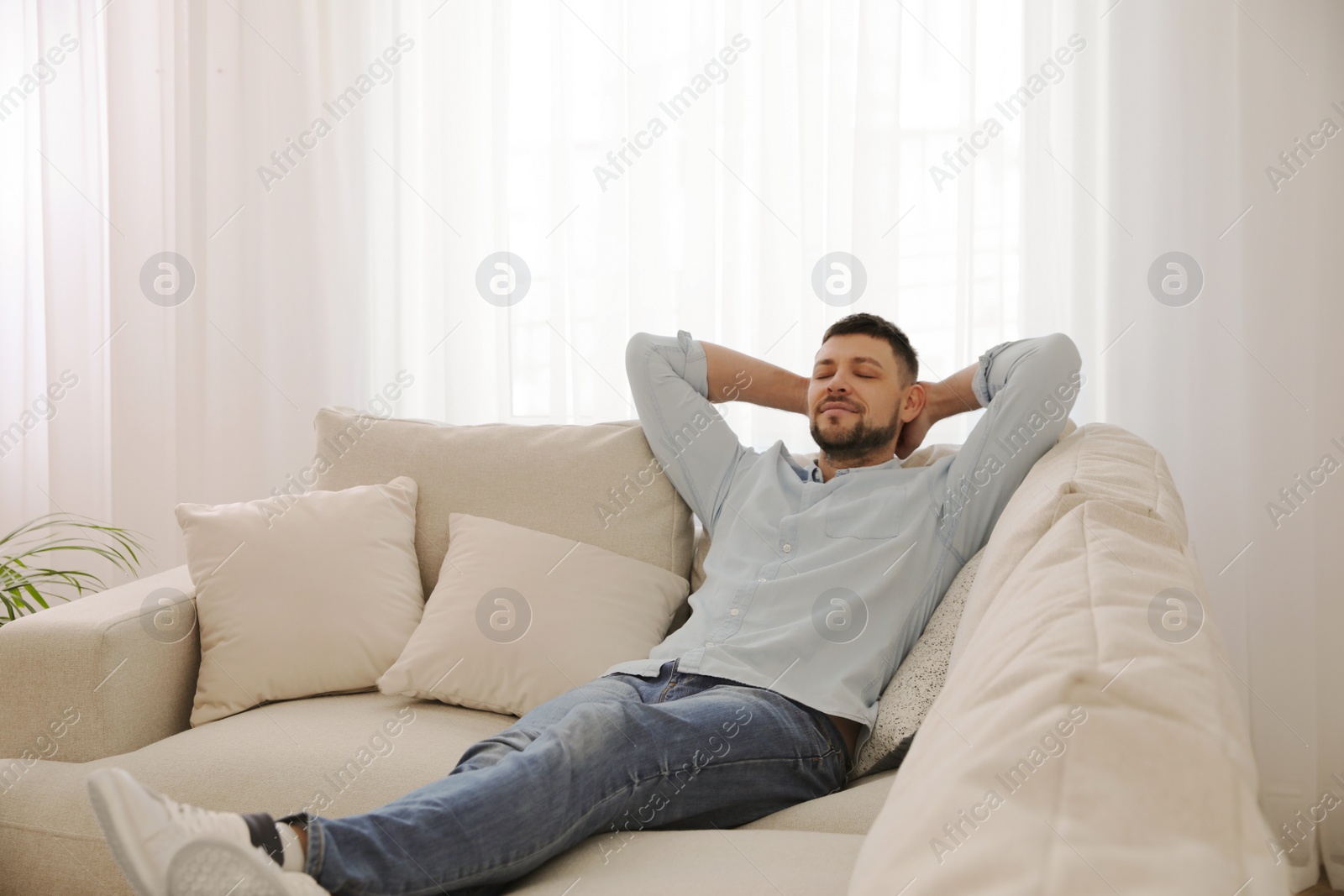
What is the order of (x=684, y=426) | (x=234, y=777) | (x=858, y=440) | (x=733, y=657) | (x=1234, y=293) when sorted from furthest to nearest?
(x=1234, y=293)
(x=684, y=426)
(x=858, y=440)
(x=733, y=657)
(x=234, y=777)

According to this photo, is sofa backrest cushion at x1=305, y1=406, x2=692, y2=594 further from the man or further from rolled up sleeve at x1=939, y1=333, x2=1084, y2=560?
rolled up sleeve at x1=939, y1=333, x2=1084, y2=560

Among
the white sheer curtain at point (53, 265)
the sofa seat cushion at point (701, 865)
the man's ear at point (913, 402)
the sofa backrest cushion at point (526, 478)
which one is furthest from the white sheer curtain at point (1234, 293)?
the white sheer curtain at point (53, 265)

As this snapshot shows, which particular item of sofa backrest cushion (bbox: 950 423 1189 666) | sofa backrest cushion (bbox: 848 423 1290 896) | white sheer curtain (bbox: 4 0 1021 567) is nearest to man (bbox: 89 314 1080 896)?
sofa backrest cushion (bbox: 950 423 1189 666)

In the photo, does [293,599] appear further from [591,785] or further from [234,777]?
[591,785]

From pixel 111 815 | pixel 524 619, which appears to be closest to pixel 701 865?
pixel 111 815

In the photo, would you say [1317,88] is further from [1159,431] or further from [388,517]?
[388,517]

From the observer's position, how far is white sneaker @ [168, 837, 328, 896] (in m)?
0.84

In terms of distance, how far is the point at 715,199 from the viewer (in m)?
2.47

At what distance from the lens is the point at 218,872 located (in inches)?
33.5

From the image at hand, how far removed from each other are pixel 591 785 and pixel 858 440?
877 mm

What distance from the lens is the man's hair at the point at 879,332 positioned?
1818mm

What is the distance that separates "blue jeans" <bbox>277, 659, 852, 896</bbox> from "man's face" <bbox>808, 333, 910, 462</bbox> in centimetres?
53

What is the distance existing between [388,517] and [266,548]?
221 mm

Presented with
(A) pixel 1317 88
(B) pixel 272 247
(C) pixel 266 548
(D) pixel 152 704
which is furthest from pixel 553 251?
(A) pixel 1317 88
